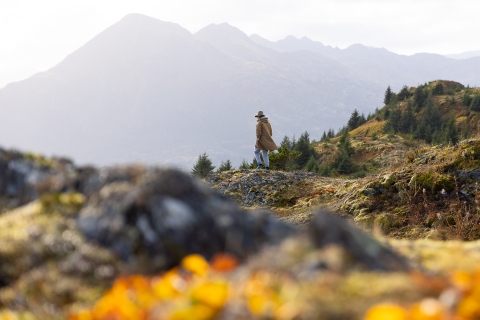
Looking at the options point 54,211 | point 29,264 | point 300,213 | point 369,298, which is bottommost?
point 300,213

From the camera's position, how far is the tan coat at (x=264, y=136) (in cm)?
2065

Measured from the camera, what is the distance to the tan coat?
67.7 feet

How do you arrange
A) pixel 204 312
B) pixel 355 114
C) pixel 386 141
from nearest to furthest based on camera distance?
pixel 204 312, pixel 386 141, pixel 355 114

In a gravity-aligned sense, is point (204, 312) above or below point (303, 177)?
above

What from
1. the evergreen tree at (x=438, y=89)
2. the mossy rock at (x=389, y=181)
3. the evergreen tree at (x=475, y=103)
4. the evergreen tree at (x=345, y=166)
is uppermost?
the evergreen tree at (x=438, y=89)

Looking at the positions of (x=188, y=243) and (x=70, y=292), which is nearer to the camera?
(x=70, y=292)

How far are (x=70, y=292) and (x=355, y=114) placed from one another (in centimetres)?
7001

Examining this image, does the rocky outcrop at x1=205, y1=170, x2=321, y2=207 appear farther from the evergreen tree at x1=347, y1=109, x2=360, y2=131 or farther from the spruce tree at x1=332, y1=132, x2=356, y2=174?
the evergreen tree at x1=347, y1=109, x2=360, y2=131

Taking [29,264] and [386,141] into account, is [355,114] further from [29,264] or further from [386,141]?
[29,264]

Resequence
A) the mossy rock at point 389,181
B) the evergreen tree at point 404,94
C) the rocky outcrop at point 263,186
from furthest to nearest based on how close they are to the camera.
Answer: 1. the evergreen tree at point 404,94
2. the rocky outcrop at point 263,186
3. the mossy rock at point 389,181

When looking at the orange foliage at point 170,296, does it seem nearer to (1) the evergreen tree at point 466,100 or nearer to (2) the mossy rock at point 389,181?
(2) the mossy rock at point 389,181

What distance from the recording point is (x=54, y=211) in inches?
141

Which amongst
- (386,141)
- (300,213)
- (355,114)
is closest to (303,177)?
(300,213)

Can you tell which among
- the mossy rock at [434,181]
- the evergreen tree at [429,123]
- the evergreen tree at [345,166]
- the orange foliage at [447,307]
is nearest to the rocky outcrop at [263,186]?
the mossy rock at [434,181]
